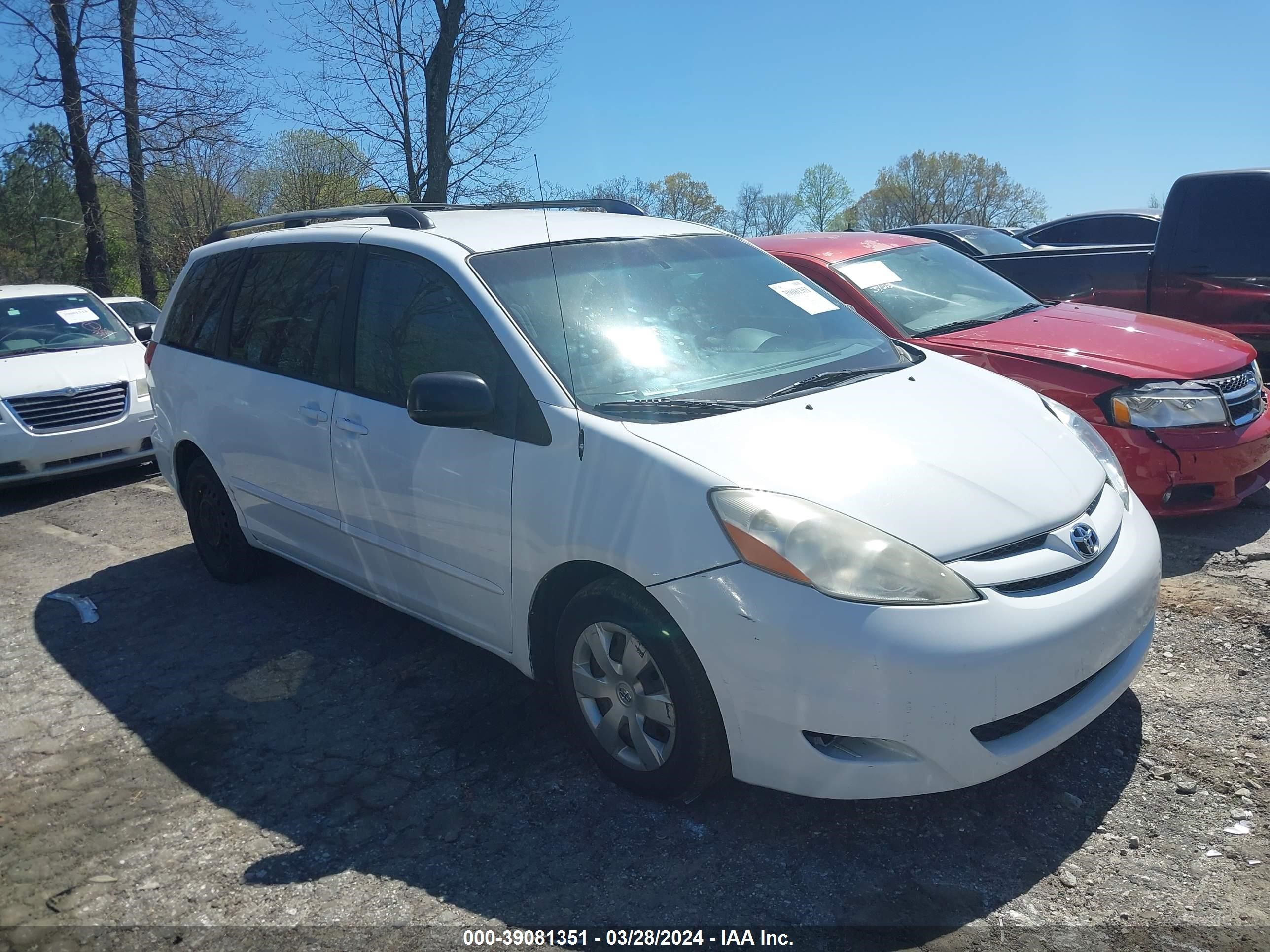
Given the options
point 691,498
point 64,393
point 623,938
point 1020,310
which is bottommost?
point 623,938

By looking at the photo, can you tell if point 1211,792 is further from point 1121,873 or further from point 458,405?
point 458,405

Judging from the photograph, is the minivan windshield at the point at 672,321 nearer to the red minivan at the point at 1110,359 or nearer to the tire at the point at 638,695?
the tire at the point at 638,695

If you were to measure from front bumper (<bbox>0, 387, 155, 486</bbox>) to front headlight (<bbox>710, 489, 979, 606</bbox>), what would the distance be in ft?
20.1

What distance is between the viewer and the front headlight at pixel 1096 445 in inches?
131

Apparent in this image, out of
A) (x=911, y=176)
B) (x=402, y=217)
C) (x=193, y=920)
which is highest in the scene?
(x=911, y=176)

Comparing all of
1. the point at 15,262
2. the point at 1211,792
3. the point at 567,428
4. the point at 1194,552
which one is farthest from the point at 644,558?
the point at 15,262

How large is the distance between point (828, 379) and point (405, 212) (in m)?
1.89

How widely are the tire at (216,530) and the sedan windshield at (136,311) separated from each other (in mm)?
10410

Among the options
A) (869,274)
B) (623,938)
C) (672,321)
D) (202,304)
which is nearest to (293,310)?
(202,304)

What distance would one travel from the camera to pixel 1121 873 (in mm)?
2574

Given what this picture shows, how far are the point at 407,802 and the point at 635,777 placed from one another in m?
0.76

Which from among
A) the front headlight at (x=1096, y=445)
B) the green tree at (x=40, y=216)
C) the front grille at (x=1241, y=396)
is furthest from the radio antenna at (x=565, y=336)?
the green tree at (x=40, y=216)

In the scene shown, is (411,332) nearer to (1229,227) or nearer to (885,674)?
(885,674)

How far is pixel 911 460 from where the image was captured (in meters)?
2.88
